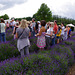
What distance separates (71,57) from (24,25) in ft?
8.45

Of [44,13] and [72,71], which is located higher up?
[44,13]

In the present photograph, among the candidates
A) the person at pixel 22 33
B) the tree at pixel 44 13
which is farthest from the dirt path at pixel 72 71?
the tree at pixel 44 13

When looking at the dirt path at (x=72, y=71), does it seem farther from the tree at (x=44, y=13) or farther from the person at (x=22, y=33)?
the tree at (x=44, y=13)

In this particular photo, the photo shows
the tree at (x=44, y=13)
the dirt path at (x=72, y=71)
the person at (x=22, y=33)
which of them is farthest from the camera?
the tree at (x=44, y=13)

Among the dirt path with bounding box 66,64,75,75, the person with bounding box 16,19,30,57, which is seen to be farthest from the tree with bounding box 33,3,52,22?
the person with bounding box 16,19,30,57

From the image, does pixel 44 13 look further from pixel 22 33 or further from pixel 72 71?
pixel 22 33

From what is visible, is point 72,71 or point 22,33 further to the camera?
point 72,71

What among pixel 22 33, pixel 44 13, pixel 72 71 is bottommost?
pixel 72 71

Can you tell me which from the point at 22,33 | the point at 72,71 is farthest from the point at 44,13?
the point at 22,33

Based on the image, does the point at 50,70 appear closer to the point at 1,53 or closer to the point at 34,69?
the point at 34,69

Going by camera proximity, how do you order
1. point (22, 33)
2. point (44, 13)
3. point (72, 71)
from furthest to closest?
point (44, 13)
point (72, 71)
point (22, 33)

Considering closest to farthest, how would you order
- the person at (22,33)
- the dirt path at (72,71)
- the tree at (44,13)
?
1. the person at (22,33)
2. the dirt path at (72,71)
3. the tree at (44,13)

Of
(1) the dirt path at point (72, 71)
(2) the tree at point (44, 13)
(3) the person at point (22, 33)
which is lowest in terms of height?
(1) the dirt path at point (72, 71)

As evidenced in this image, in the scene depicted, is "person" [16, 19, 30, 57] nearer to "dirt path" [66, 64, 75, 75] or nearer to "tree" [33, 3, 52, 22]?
"dirt path" [66, 64, 75, 75]
